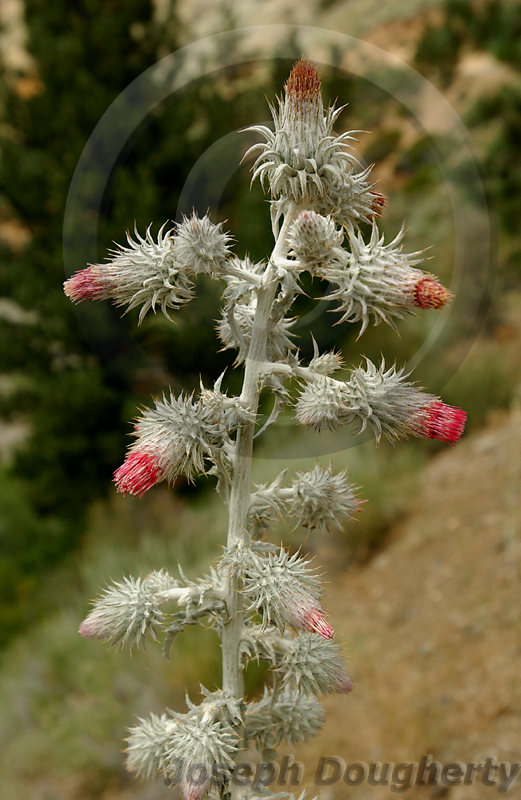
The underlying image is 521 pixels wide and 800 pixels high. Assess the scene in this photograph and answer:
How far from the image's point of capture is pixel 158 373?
11992 millimetres

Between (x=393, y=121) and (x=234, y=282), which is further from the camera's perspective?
(x=393, y=121)

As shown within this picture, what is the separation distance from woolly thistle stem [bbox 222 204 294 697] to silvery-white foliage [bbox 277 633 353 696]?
173 mm

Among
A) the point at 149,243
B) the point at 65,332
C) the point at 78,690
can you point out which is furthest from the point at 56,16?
the point at 149,243

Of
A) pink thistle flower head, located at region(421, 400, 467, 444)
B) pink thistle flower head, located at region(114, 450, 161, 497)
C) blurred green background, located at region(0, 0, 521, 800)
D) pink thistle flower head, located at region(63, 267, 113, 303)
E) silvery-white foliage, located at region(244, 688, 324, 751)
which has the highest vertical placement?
blurred green background, located at region(0, 0, 521, 800)

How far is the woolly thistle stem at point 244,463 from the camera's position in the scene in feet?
5.79

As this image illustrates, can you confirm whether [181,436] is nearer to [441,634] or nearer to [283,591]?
[283,591]

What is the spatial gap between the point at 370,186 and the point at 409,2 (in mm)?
35945

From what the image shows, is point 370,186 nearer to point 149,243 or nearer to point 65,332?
point 149,243

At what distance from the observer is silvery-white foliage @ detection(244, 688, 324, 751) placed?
6.98 ft

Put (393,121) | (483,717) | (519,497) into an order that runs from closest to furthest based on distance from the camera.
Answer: (483,717), (519,497), (393,121)

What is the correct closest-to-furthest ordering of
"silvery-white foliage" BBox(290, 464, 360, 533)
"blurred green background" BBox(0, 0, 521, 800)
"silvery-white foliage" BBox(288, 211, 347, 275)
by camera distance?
1. "silvery-white foliage" BBox(288, 211, 347, 275)
2. "silvery-white foliage" BBox(290, 464, 360, 533)
3. "blurred green background" BBox(0, 0, 521, 800)

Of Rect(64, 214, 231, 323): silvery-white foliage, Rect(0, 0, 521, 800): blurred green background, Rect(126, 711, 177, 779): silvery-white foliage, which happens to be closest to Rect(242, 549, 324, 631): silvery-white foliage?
Rect(126, 711, 177, 779): silvery-white foliage

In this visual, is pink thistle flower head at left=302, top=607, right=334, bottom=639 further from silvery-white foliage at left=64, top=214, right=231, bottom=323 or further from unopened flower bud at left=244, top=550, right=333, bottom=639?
silvery-white foliage at left=64, top=214, right=231, bottom=323

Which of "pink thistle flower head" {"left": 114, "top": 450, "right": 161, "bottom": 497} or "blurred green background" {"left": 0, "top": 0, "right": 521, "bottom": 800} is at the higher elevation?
"blurred green background" {"left": 0, "top": 0, "right": 521, "bottom": 800}
